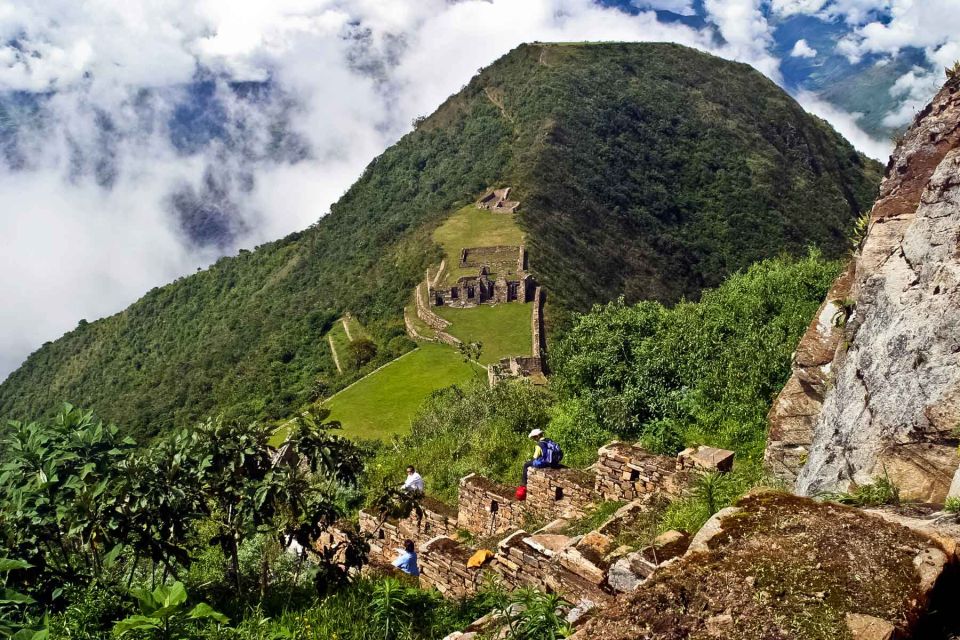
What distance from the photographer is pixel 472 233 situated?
64938mm

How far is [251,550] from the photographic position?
9.81 m

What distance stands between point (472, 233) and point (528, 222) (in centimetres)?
530

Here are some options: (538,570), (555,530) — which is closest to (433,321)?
(555,530)

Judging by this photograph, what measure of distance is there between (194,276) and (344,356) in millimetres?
63680

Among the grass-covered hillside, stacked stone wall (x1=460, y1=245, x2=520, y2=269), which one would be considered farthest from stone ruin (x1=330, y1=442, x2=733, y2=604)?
stacked stone wall (x1=460, y1=245, x2=520, y2=269)

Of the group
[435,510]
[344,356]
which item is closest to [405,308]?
[344,356]

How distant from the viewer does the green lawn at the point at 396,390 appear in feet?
126

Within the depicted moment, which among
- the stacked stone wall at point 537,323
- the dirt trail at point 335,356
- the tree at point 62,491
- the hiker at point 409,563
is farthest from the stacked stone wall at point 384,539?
the dirt trail at point 335,356

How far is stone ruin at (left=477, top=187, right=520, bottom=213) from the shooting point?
225 feet

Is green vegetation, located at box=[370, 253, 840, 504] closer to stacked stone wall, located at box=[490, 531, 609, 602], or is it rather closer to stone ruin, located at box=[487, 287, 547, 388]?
stacked stone wall, located at box=[490, 531, 609, 602]

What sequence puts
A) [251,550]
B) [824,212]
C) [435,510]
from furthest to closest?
[824,212]
[435,510]
[251,550]

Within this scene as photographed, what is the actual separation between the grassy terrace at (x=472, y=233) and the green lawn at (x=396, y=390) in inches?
496

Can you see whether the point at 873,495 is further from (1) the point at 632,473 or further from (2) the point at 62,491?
(2) the point at 62,491

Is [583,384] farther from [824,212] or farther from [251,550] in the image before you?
[824,212]
